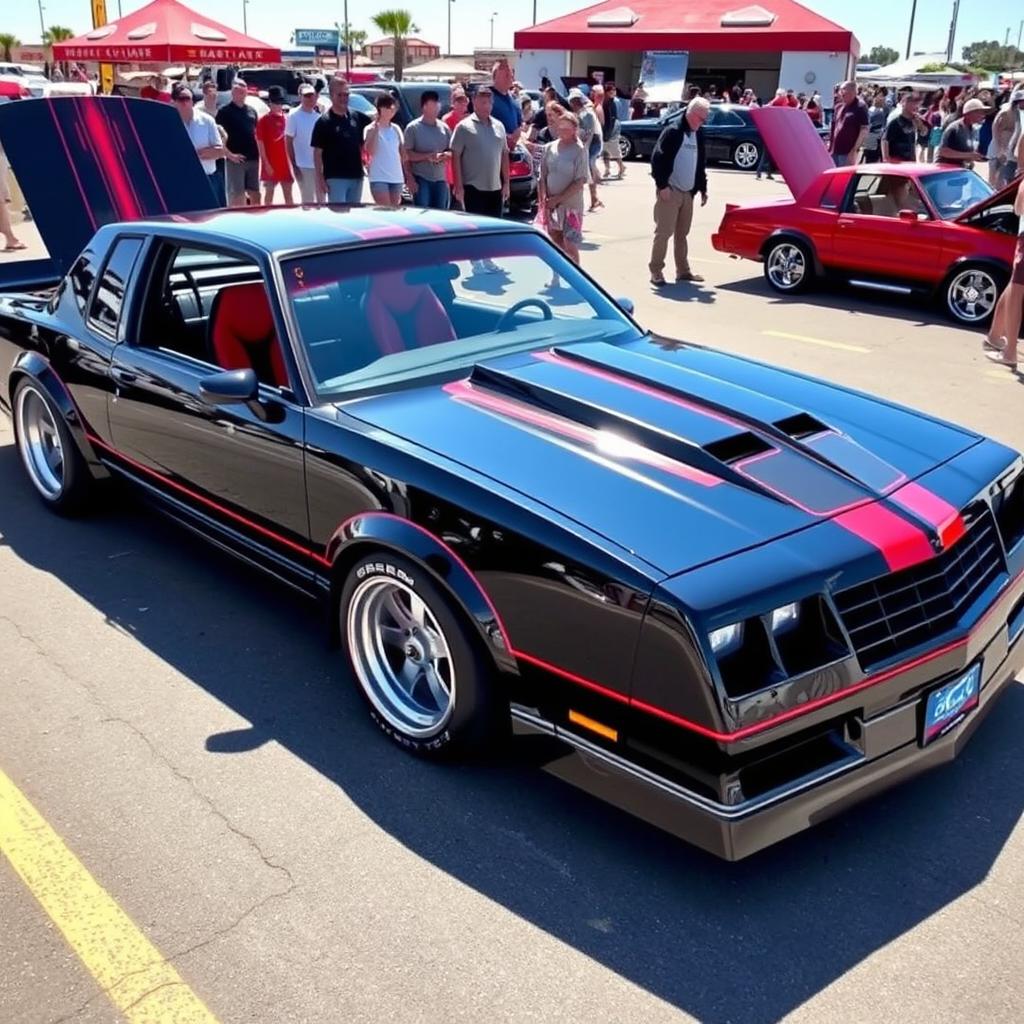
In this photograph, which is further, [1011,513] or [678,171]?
[678,171]

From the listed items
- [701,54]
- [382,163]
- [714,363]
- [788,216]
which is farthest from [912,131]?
[701,54]

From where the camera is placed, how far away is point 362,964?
258 cm

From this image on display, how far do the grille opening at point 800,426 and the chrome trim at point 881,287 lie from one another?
287 inches

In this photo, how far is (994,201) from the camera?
30.3ft

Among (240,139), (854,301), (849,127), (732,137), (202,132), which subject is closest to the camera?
(854,301)

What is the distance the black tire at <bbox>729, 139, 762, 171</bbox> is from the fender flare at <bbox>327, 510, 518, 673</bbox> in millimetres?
22857

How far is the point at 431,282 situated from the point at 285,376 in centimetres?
69

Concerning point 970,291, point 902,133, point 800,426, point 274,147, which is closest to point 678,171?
point 970,291

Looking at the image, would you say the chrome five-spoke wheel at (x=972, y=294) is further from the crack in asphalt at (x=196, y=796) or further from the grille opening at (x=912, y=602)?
the crack in asphalt at (x=196, y=796)

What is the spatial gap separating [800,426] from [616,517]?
88cm

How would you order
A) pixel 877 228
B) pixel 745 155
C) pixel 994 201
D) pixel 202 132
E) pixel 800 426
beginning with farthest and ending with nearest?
pixel 745 155 → pixel 202 132 → pixel 877 228 → pixel 994 201 → pixel 800 426

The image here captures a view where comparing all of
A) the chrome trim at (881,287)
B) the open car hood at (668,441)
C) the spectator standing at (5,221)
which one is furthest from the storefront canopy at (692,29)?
the open car hood at (668,441)

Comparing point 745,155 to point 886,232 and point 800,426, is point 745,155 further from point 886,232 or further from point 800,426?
point 800,426

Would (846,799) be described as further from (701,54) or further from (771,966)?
(701,54)
